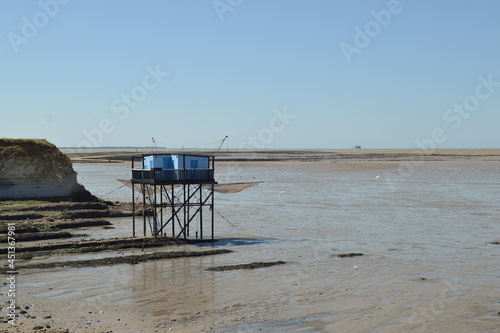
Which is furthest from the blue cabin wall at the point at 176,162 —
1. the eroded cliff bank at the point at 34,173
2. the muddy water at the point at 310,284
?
the eroded cliff bank at the point at 34,173

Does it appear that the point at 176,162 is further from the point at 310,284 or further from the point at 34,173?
the point at 34,173

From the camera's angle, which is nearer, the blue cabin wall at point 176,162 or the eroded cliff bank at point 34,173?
the blue cabin wall at point 176,162

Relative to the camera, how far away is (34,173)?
1554 inches

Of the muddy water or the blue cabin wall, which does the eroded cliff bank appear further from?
the blue cabin wall

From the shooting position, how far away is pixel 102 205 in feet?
126

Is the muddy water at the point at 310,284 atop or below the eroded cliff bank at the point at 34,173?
below

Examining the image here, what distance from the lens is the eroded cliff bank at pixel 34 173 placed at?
38.2 m

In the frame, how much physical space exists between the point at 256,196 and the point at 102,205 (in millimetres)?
16584

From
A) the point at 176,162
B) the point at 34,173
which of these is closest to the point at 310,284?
the point at 176,162

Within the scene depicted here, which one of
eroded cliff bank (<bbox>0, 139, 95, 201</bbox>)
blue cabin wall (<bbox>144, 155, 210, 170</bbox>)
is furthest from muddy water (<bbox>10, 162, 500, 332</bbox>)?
eroded cliff bank (<bbox>0, 139, 95, 201</bbox>)

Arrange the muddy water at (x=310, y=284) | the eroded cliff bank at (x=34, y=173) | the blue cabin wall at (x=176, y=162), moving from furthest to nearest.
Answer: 1. the eroded cliff bank at (x=34, y=173)
2. the blue cabin wall at (x=176, y=162)
3. the muddy water at (x=310, y=284)

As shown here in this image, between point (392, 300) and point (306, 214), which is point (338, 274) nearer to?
point (392, 300)

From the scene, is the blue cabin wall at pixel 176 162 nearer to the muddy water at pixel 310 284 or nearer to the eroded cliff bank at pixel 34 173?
the muddy water at pixel 310 284

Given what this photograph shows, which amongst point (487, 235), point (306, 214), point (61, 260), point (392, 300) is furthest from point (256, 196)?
point (392, 300)
